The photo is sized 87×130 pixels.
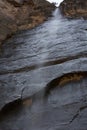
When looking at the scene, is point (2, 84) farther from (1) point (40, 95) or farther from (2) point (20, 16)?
(2) point (20, 16)

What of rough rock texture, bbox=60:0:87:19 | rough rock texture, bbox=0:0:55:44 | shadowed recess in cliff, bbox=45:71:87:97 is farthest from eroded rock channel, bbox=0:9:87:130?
rough rock texture, bbox=60:0:87:19

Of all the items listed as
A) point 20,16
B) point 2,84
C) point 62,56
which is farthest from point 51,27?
point 2,84

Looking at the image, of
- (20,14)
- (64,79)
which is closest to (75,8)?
(20,14)

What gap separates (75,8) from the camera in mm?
12734

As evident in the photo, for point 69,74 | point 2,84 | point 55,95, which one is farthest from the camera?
point 2,84

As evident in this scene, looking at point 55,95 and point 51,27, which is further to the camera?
point 51,27

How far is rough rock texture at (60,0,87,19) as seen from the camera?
486 inches

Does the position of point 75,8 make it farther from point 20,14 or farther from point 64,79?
point 64,79

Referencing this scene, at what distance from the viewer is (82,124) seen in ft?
17.8

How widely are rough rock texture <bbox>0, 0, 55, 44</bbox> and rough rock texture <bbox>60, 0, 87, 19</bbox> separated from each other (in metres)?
0.72

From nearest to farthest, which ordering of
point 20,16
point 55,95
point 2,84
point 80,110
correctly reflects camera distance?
point 80,110 → point 55,95 → point 2,84 → point 20,16

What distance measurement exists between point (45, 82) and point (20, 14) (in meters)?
6.01

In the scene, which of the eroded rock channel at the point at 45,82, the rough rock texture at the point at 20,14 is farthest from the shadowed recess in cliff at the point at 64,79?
the rough rock texture at the point at 20,14

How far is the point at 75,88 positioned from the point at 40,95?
66 cm
